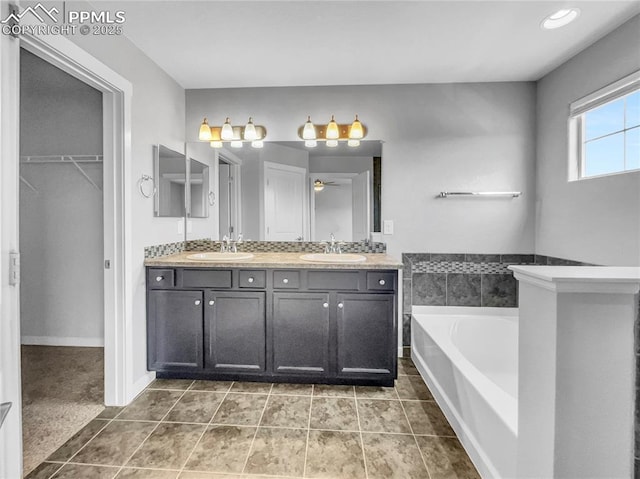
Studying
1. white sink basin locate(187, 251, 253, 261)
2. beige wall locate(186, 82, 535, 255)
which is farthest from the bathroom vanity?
beige wall locate(186, 82, 535, 255)

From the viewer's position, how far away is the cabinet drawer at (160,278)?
2.32m

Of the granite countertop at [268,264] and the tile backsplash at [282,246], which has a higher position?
the tile backsplash at [282,246]

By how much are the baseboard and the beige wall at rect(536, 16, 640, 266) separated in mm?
4082

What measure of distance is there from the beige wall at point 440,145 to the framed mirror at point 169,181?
74 cm

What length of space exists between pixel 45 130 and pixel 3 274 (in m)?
2.34

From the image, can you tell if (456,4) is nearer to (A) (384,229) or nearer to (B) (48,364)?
(A) (384,229)

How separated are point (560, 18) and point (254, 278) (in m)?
2.51

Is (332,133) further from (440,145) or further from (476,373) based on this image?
(476,373)

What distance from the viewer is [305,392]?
2.27 m

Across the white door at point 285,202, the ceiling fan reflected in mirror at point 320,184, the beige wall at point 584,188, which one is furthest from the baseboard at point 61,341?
the beige wall at point 584,188

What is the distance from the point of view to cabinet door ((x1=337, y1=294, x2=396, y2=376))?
225 centimetres

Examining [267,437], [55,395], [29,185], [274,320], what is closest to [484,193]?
[274,320]

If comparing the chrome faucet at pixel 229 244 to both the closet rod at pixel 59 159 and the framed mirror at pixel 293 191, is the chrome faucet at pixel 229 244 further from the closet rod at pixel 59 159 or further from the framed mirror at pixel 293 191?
the closet rod at pixel 59 159

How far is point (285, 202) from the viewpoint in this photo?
9.50 ft
